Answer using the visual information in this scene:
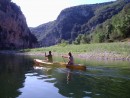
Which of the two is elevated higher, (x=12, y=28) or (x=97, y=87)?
(x=12, y=28)

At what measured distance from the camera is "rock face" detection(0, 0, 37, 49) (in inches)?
6617

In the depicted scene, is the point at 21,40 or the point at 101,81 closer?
the point at 101,81

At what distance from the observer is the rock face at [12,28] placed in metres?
168

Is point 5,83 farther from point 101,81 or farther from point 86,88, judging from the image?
point 101,81

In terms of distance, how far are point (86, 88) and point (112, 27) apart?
10854cm

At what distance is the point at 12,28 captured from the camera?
595 ft

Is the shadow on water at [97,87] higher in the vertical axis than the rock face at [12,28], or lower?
lower

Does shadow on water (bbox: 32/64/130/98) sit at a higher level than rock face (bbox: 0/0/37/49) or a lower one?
lower

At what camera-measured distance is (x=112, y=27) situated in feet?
414

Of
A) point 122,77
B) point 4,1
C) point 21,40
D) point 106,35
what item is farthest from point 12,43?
point 122,77

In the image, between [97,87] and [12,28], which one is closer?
[97,87]

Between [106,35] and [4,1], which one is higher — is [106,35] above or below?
below

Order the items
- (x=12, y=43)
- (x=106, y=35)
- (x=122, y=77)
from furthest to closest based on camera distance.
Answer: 1. (x=12, y=43)
2. (x=106, y=35)
3. (x=122, y=77)

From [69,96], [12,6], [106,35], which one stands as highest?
[12,6]
